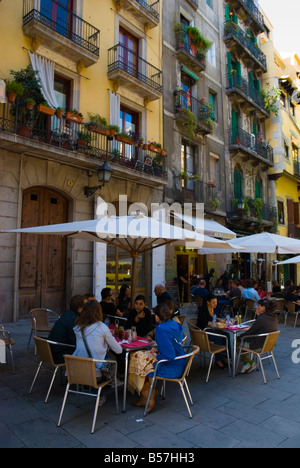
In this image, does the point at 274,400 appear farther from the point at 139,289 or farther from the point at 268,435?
the point at 139,289

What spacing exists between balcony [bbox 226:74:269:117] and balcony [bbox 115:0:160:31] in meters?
6.37

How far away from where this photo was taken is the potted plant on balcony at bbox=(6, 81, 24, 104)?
8.51 metres

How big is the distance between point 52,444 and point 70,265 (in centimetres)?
758

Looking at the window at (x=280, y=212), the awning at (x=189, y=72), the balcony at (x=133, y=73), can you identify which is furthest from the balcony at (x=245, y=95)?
the balcony at (x=133, y=73)

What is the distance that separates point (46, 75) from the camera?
10023 millimetres

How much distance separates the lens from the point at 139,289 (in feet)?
42.9

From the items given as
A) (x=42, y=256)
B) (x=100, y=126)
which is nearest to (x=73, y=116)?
(x=100, y=126)

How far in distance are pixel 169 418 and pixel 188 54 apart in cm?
1566

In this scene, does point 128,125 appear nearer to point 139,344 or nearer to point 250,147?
point 250,147

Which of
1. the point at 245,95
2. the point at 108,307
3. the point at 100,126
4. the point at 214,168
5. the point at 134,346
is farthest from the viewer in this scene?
the point at 245,95

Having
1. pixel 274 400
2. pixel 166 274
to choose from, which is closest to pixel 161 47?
pixel 166 274

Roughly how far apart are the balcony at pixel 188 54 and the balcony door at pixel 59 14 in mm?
5845

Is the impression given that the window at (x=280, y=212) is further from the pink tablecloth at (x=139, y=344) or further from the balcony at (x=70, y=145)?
the pink tablecloth at (x=139, y=344)
